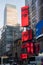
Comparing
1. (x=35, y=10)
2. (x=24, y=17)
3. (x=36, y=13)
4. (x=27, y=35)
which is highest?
(x=35, y=10)

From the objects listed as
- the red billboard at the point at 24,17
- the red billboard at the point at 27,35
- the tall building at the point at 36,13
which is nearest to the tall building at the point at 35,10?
the tall building at the point at 36,13

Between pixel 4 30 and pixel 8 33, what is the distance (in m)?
7.57

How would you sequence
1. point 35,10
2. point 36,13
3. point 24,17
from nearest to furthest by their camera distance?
point 36,13 < point 24,17 < point 35,10

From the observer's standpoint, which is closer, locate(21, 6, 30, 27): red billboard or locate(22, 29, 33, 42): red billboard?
locate(22, 29, 33, 42): red billboard

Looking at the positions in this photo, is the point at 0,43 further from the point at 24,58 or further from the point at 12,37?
the point at 24,58

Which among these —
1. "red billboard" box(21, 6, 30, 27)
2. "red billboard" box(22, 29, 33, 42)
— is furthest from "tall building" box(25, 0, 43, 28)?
"red billboard" box(22, 29, 33, 42)

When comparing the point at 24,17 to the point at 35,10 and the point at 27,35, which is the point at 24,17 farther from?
the point at 27,35

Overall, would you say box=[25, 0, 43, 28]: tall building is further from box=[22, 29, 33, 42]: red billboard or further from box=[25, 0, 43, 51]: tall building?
box=[22, 29, 33, 42]: red billboard

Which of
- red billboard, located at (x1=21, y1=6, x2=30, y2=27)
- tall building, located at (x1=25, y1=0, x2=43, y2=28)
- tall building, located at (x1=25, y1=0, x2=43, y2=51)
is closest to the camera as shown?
tall building, located at (x1=25, y1=0, x2=43, y2=51)

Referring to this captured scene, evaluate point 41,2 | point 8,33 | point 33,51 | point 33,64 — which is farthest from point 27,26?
point 8,33

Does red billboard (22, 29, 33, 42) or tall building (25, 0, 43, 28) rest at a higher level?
Result: tall building (25, 0, 43, 28)

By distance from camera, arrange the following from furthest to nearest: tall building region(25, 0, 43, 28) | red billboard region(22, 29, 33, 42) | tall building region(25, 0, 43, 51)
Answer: red billboard region(22, 29, 33, 42)
tall building region(25, 0, 43, 28)
tall building region(25, 0, 43, 51)

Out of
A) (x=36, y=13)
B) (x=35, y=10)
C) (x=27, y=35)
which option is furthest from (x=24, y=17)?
(x=36, y=13)

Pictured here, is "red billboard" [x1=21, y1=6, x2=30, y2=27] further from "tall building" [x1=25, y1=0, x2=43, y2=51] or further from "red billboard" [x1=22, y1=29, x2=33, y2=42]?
"red billboard" [x1=22, y1=29, x2=33, y2=42]
